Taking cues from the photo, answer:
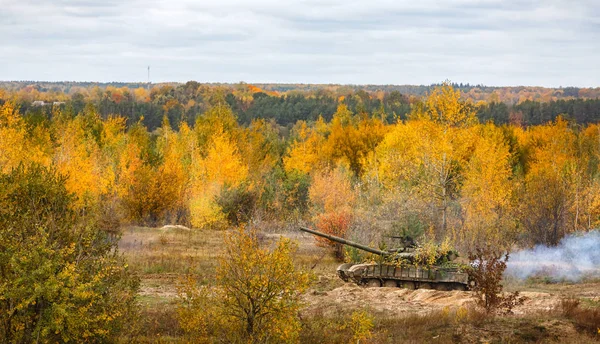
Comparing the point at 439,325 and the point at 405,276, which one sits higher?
the point at 439,325

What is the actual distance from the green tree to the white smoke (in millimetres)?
19158

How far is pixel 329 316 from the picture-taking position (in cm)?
1961

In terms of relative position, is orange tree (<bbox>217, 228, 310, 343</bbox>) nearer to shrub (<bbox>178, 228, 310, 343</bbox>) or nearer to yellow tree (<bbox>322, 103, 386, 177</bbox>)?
shrub (<bbox>178, 228, 310, 343</bbox>)

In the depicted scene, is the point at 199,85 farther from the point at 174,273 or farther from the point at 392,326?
the point at 392,326

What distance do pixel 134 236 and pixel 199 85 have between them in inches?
4957

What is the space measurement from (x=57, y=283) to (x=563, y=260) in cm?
2423

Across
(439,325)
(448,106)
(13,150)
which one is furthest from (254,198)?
(439,325)

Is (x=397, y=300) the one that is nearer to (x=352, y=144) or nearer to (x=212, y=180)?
(x=212, y=180)

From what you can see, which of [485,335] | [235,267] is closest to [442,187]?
[485,335]

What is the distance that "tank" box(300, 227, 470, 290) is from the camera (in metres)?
25.2

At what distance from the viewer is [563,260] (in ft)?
101

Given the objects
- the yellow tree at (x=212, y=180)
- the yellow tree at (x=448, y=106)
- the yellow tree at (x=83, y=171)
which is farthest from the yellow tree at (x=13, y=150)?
the yellow tree at (x=448, y=106)

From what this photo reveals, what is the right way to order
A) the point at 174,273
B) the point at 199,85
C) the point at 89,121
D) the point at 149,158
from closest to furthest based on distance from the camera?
1. the point at 174,273
2. the point at 149,158
3. the point at 89,121
4. the point at 199,85

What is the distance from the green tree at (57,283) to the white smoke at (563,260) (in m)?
19.2
